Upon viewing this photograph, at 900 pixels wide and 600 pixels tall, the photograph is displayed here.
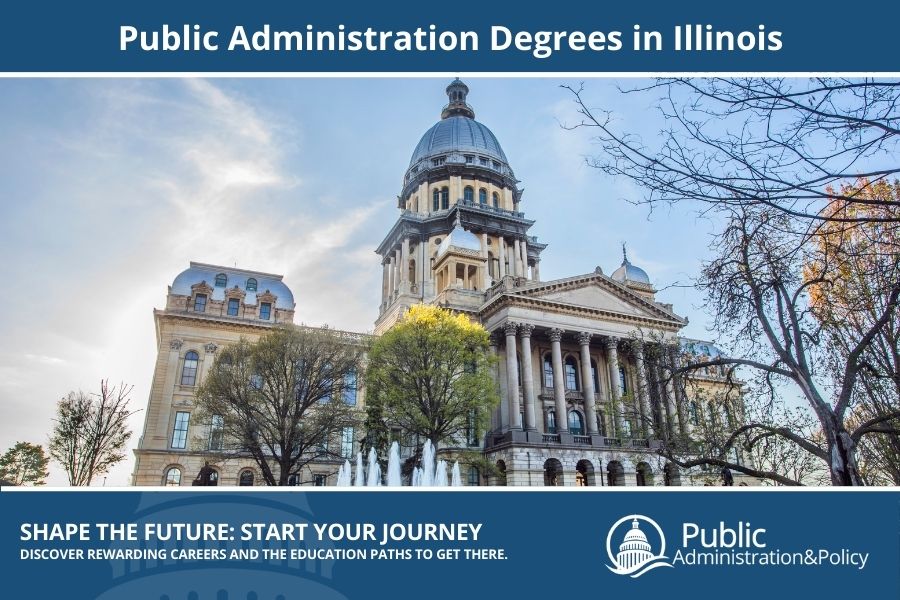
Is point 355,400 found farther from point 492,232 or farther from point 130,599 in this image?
point 130,599

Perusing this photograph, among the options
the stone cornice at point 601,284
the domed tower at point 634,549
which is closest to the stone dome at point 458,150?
the stone cornice at point 601,284

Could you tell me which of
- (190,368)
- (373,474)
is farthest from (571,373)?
(190,368)

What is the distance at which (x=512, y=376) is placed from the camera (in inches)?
1660

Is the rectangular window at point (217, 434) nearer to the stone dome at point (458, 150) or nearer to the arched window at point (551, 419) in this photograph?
the arched window at point (551, 419)

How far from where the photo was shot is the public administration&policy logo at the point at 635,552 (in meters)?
8.23

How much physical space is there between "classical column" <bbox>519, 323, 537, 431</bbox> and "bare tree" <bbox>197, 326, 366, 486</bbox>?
12434 mm

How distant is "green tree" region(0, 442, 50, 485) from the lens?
50562mm

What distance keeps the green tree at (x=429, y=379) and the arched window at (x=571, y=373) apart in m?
13.8

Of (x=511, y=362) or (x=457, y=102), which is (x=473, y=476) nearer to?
(x=511, y=362)

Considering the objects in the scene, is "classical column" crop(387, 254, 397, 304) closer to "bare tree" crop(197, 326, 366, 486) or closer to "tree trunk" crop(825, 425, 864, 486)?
"bare tree" crop(197, 326, 366, 486)

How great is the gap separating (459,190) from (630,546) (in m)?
56.8

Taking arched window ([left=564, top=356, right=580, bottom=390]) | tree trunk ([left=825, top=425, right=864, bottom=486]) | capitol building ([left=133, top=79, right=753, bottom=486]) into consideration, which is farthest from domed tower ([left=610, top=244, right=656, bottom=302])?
tree trunk ([left=825, top=425, right=864, bottom=486])

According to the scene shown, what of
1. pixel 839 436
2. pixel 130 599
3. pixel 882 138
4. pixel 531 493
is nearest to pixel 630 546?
pixel 531 493

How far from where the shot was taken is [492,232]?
61438mm
